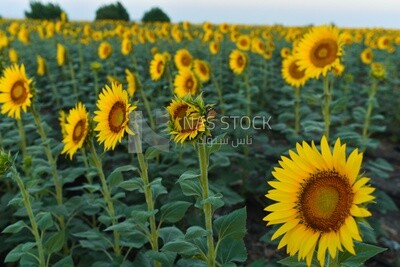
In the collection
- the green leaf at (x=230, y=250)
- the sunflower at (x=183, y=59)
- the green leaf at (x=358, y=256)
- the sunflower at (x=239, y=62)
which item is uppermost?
the sunflower at (x=183, y=59)

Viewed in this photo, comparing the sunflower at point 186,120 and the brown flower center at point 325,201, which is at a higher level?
the sunflower at point 186,120

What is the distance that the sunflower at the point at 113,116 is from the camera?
90.0 inches

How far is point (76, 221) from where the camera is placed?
3.54m

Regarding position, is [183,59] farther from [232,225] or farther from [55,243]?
[232,225]

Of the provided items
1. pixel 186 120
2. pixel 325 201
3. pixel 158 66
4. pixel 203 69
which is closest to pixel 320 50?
pixel 203 69

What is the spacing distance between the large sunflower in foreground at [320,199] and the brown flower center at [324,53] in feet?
6.82

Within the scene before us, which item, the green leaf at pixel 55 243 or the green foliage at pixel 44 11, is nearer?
the green leaf at pixel 55 243

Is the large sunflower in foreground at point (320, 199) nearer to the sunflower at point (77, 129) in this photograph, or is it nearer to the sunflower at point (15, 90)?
the sunflower at point (77, 129)

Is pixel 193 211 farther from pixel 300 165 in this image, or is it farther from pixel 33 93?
pixel 300 165

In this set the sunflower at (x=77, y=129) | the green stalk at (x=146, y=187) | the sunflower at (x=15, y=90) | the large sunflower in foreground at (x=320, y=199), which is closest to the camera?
the large sunflower in foreground at (x=320, y=199)

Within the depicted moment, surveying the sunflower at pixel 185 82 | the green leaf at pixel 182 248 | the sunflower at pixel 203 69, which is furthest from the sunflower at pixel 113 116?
the sunflower at pixel 203 69

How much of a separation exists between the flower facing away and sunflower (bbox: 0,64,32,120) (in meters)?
1.50

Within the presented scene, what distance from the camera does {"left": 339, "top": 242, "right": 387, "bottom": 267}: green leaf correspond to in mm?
1716

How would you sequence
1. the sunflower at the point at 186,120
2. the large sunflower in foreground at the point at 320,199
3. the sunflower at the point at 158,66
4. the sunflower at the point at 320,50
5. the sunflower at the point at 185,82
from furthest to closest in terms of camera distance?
the sunflower at the point at 158,66
the sunflower at the point at 185,82
the sunflower at the point at 320,50
the sunflower at the point at 186,120
the large sunflower in foreground at the point at 320,199
